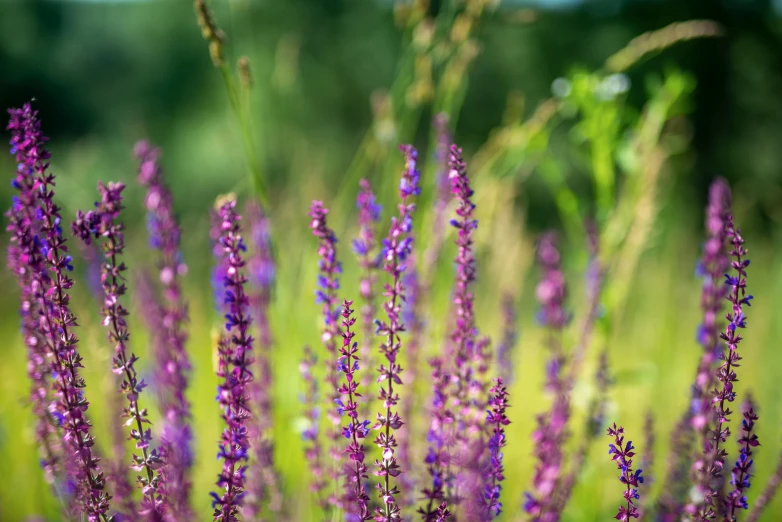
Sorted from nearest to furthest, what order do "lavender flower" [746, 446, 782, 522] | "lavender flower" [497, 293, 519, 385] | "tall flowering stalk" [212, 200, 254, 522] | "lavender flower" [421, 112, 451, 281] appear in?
"tall flowering stalk" [212, 200, 254, 522] → "lavender flower" [746, 446, 782, 522] → "lavender flower" [497, 293, 519, 385] → "lavender flower" [421, 112, 451, 281]

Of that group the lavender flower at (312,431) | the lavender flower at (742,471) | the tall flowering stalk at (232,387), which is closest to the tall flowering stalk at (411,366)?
the lavender flower at (312,431)

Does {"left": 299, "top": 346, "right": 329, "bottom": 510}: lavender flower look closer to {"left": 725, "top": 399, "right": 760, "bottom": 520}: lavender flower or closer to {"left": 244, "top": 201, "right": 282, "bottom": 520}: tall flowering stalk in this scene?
{"left": 244, "top": 201, "right": 282, "bottom": 520}: tall flowering stalk

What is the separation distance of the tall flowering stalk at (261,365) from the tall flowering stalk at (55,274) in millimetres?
554

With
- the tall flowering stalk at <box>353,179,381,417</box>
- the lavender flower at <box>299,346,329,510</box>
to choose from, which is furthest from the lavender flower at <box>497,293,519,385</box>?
the lavender flower at <box>299,346,329,510</box>

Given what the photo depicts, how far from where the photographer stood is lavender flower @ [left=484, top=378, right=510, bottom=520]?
1.22m

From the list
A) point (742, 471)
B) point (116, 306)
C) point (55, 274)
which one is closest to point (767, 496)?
point (742, 471)

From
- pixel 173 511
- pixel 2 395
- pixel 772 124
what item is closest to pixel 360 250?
pixel 173 511

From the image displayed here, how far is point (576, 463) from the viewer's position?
6.95 ft

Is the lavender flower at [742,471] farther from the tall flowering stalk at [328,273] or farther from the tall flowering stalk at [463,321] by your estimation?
the tall flowering stalk at [328,273]

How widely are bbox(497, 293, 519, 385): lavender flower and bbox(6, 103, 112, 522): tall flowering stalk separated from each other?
1369 mm

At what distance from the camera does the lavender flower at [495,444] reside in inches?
48.1

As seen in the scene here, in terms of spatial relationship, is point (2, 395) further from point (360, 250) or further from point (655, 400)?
point (655, 400)

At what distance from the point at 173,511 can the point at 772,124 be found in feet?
48.6

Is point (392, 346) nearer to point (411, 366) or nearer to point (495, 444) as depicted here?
point (495, 444)
